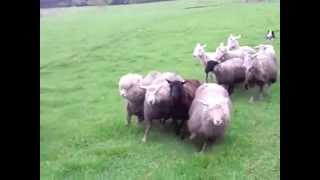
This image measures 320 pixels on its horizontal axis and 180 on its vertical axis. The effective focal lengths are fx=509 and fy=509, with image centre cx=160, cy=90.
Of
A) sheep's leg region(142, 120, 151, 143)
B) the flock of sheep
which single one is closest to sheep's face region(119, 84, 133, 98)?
the flock of sheep

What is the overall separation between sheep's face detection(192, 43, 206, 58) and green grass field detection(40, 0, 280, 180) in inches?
0.6

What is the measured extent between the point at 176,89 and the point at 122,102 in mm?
202

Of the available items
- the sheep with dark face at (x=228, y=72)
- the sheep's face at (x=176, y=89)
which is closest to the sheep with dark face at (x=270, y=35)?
the sheep with dark face at (x=228, y=72)

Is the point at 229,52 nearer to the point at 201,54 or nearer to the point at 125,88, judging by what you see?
the point at 201,54

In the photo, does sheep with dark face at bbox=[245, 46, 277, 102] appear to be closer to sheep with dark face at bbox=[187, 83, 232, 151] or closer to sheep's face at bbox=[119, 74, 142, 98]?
sheep with dark face at bbox=[187, 83, 232, 151]

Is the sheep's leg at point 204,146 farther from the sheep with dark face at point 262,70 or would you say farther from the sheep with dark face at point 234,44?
the sheep with dark face at point 234,44

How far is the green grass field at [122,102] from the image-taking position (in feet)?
5.72

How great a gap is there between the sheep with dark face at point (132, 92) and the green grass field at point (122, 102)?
23mm

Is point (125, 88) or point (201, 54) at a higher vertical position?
point (201, 54)

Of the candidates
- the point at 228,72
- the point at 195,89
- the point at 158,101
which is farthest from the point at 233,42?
the point at 158,101

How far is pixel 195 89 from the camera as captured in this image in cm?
185

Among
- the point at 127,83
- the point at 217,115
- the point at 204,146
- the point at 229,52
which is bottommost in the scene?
the point at 204,146
